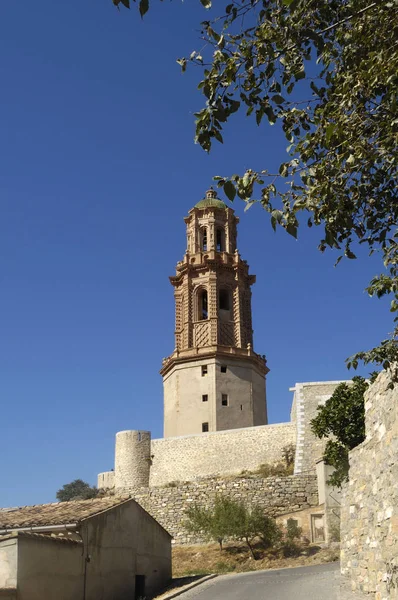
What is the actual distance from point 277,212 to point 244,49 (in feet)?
6.29

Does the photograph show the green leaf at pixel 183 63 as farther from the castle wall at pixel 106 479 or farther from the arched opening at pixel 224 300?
the castle wall at pixel 106 479

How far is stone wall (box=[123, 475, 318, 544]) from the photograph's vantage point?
31.3 meters

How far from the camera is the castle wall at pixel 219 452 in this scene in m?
39.5

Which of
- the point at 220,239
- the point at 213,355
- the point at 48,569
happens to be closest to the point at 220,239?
the point at 220,239

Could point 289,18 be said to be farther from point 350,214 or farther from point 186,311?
point 186,311

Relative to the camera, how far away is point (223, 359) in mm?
45406

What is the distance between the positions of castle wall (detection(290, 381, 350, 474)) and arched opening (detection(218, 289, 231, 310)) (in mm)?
13043

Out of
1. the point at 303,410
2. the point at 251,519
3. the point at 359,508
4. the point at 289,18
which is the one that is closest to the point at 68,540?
the point at 359,508

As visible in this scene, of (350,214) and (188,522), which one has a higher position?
(350,214)

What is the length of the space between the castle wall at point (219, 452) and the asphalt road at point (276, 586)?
1650 centimetres

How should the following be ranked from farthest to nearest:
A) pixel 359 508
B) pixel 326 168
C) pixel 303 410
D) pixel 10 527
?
pixel 303 410 → pixel 10 527 → pixel 359 508 → pixel 326 168

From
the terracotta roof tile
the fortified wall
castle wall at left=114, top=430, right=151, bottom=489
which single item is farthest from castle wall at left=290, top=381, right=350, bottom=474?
the terracotta roof tile

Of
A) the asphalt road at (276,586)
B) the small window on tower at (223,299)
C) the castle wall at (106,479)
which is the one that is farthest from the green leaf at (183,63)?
the castle wall at (106,479)

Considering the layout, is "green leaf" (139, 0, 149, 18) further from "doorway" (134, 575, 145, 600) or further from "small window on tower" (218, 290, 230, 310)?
"small window on tower" (218, 290, 230, 310)
